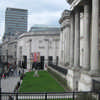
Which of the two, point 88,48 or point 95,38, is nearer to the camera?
point 95,38

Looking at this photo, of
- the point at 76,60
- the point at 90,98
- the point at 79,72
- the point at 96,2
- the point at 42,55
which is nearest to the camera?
the point at 90,98

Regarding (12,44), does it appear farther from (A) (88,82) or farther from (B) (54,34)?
(A) (88,82)

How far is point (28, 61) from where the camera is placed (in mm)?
59062

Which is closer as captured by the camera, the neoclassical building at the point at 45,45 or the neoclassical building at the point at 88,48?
the neoclassical building at the point at 88,48

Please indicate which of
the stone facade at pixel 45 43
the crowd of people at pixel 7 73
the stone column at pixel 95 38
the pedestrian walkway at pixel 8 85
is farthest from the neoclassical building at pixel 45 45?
the stone column at pixel 95 38

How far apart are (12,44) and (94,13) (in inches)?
3033

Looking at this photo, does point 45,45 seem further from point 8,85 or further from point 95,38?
point 95,38

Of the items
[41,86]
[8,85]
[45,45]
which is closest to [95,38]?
[41,86]

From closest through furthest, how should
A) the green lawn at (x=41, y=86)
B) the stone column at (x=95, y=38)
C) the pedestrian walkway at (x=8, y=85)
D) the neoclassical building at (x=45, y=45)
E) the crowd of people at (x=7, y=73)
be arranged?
1. the stone column at (x=95, y=38)
2. the green lawn at (x=41, y=86)
3. the pedestrian walkway at (x=8, y=85)
4. the crowd of people at (x=7, y=73)
5. the neoclassical building at (x=45, y=45)

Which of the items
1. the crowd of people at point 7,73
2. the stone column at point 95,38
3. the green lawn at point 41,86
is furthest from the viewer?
the crowd of people at point 7,73

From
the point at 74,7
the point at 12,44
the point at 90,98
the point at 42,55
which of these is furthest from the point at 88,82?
the point at 12,44

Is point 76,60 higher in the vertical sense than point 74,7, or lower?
lower

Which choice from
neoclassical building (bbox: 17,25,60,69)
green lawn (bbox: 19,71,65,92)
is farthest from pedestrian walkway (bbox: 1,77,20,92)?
neoclassical building (bbox: 17,25,60,69)

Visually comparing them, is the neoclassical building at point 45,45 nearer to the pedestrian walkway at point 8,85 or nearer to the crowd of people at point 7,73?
the crowd of people at point 7,73
